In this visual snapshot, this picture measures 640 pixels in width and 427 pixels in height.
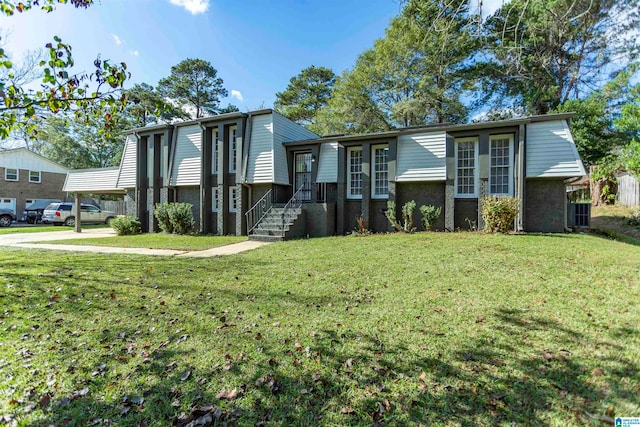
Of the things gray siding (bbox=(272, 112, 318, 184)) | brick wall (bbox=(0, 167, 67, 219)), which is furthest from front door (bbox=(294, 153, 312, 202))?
brick wall (bbox=(0, 167, 67, 219))

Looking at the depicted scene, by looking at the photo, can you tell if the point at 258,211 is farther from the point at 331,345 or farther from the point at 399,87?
the point at 399,87

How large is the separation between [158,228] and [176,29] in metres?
10.1

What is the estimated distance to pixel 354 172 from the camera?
13.9 meters

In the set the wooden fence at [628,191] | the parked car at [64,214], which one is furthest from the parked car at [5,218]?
the wooden fence at [628,191]

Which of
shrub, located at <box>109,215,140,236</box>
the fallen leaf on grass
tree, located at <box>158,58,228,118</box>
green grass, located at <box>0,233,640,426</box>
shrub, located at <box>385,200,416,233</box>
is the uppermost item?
tree, located at <box>158,58,228,118</box>

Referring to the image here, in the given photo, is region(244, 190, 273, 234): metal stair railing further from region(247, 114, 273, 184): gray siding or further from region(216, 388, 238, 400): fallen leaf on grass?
region(216, 388, 238, 400): fallen leaf on grass

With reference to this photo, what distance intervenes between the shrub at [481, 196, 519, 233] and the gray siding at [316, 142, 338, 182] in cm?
631

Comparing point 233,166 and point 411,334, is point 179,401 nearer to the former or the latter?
point 411,334

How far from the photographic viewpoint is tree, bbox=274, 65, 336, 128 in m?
27.8

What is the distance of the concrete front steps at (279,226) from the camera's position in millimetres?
11867

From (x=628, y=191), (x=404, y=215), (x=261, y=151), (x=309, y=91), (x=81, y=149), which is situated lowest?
(x=404, y=215)

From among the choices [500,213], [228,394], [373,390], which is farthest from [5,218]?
[500,213]

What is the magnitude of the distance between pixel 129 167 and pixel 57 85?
A: 15.6 m

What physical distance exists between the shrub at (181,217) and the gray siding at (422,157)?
10.0m
